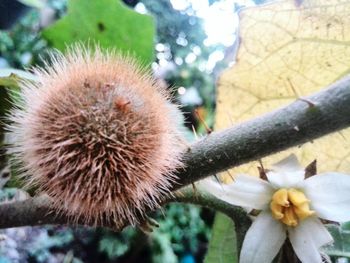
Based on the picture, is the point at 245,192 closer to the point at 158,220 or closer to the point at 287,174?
the point at 287,174

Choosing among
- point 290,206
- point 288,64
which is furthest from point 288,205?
point 288,64

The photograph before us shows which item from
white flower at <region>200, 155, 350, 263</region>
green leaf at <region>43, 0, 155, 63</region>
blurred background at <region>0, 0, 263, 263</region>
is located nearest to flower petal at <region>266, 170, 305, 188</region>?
white flower at <region>200, 155, 350, 263</region>

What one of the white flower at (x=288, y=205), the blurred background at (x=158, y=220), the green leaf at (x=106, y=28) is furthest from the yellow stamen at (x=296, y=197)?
the blurred background at (x=158, y=220)

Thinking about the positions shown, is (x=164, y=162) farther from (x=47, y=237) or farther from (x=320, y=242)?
(x=47, y=237)

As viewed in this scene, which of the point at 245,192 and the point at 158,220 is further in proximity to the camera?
the point at 158,220

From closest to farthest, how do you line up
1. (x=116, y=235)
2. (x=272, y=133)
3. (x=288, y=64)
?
(x=272, y=133) → (x=288, y=64) → (x=116, y=235)

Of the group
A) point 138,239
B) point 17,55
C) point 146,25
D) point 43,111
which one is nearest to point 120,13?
point 146,25

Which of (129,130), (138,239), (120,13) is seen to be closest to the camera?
(129,130)
